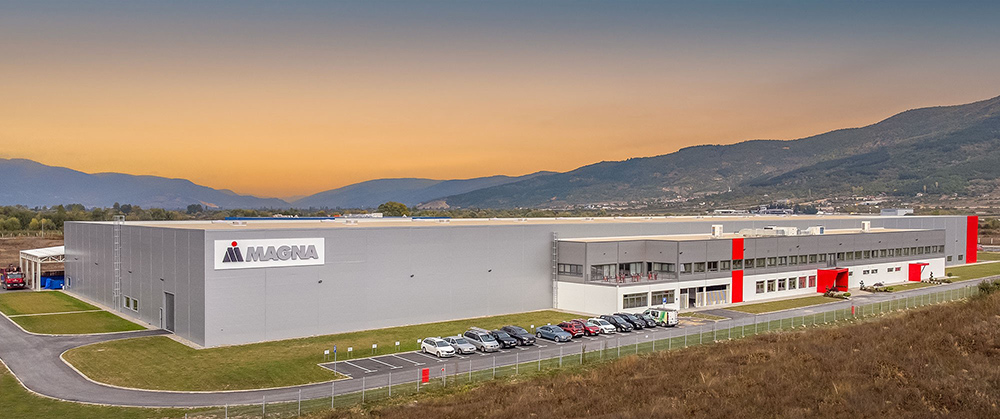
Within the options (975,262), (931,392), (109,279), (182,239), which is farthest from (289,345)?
(975,262)

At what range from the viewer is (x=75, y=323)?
166 ft

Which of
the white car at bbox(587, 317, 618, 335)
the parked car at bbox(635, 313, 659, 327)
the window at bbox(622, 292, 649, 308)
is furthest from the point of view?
the window at bbox(622, 292, 649, 308)

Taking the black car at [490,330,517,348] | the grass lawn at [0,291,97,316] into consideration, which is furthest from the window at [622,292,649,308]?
the grass lawn at [0,291,97,316]

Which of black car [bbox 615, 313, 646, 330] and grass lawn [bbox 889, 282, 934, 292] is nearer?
black car [bbox 615, 313, 646, 330]

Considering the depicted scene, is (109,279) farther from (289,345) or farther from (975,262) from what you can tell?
(975,262)

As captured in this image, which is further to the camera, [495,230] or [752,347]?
[495,230]

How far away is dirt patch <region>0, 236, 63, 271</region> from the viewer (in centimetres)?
9906

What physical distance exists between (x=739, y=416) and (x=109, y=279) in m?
57.3

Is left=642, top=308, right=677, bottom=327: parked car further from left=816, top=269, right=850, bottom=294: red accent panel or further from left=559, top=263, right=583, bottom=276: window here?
left=816, top=269, right=850, bottom=294: red accent panel

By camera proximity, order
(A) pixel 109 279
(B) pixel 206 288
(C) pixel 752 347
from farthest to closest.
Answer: (A) pixel 109 279 → (B) pixel 206 288 → (C) pixel 752 347

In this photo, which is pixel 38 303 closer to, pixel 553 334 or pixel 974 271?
pixel 553 334

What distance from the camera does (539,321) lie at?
170 feet

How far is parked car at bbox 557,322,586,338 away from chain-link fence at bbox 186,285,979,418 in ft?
6.38

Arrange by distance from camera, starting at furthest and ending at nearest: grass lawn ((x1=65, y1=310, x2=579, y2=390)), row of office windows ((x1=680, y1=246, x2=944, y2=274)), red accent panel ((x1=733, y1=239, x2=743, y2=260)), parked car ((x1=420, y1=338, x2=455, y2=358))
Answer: red accent panel ((x1=733, y1=239, x2=743, y2=260)), row of office windows ((x1=680, y1=246, x2=944, y2=274)), parked car ((x1=420, y1=338, x2=455, y2=358)), grass lawn ((x1=65, y1=310, x2=579, y2=390))
